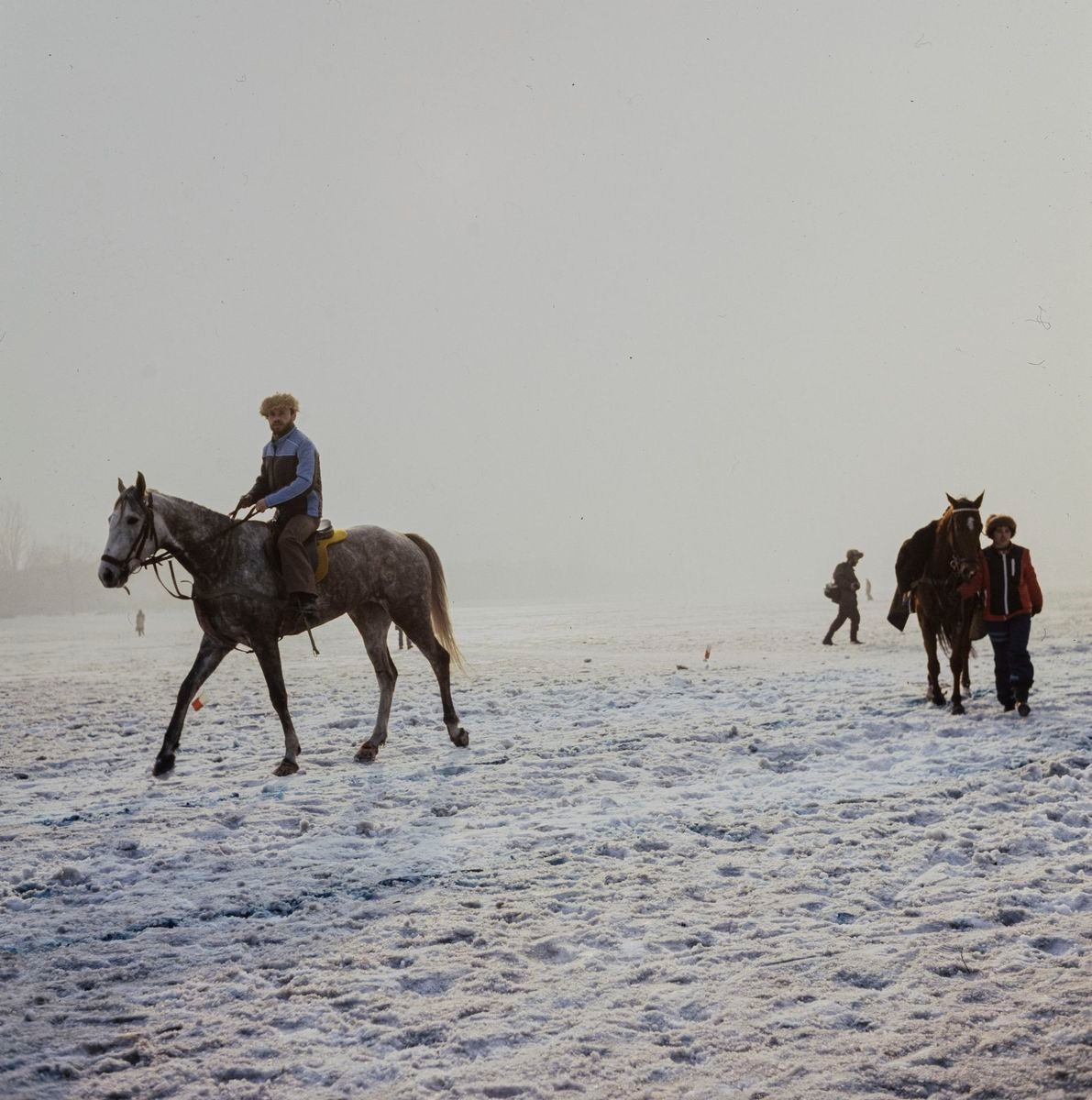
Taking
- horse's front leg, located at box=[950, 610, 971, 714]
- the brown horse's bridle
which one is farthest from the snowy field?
the brown horse's bridle

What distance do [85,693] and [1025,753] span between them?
45.4 feet

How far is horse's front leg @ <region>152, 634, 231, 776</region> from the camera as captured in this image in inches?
291

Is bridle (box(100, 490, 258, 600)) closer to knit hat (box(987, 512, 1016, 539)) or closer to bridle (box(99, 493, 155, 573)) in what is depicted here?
bridle (box(99, 493, 155, 573))

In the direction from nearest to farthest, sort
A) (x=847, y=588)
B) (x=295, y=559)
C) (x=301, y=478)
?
(x=295, y=559) → (x=301, y=478) → (x=847, y=588)

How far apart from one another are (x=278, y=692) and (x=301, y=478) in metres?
1.95

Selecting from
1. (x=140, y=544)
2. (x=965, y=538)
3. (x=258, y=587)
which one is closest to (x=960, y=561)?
(x=965, y=538)

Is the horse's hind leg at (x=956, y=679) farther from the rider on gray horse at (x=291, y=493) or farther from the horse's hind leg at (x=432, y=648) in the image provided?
the rider on gray horse at (x=291, y=493)

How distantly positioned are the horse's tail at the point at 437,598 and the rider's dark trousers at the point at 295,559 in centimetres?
183

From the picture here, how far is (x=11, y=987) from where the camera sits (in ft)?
11.3

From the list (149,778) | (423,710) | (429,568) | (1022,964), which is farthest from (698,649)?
(1022,964)

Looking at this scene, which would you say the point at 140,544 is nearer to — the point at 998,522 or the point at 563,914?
the point at 563,914

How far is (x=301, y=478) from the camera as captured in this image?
786cm

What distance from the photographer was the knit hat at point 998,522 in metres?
9.58

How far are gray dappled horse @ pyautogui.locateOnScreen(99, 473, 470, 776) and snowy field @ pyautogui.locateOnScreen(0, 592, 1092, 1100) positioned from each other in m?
0.57
